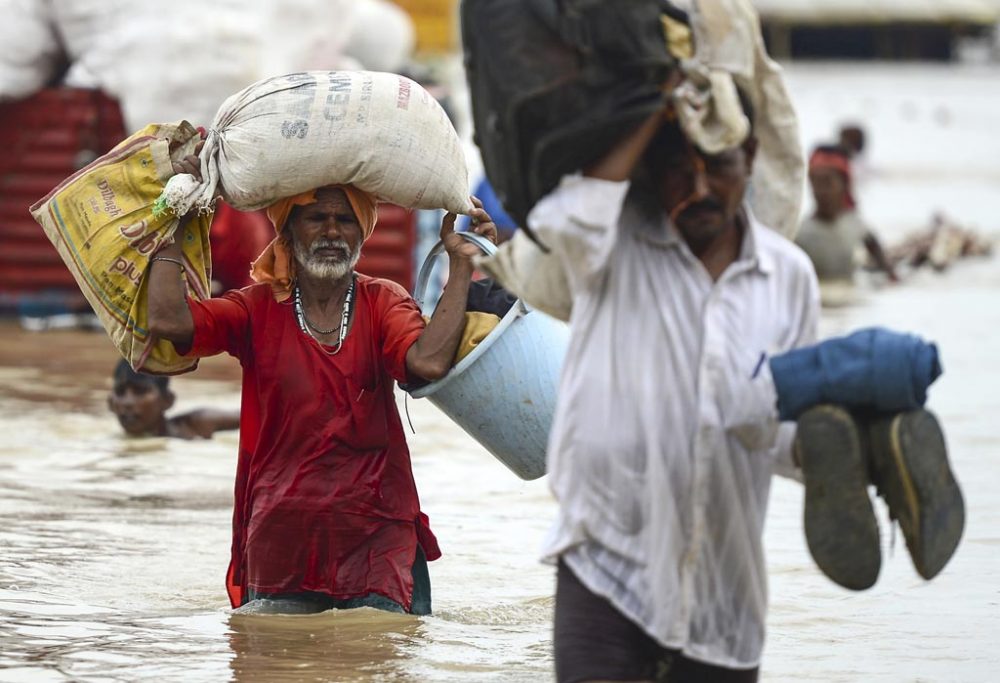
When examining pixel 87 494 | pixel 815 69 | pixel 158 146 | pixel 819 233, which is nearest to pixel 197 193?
pixel 158 146

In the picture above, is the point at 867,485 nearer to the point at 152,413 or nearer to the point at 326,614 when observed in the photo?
the point at 326,614

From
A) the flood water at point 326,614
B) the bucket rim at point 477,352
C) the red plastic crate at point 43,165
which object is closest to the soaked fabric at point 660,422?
the bucket rim at point 477,352

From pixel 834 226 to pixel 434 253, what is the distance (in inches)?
445

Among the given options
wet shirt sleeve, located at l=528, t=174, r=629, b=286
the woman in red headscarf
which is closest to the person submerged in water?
wet shirt sleeve, located at l=528, t=174, r=629, b=286

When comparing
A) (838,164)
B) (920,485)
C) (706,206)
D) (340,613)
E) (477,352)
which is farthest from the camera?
(838,164)

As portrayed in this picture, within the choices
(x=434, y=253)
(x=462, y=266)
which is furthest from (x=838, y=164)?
(x=462, y=266)

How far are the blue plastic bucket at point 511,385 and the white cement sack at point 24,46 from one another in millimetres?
9091

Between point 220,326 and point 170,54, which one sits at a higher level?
point 220,326

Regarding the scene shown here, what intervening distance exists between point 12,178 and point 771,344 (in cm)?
1092

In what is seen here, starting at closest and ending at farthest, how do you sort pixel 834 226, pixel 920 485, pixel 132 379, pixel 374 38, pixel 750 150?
pixel 920 485, pixel 750 150, pixel 132 379, pixel 834 226, pixel 374 38

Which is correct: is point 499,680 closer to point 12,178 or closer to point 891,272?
point 12,178

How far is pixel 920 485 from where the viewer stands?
328 centimetres

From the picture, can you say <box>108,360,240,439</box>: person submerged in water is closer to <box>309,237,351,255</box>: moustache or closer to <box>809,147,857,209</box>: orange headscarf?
<box>309,237,351,255</box>: moustache

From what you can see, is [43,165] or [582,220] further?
[43,165]
